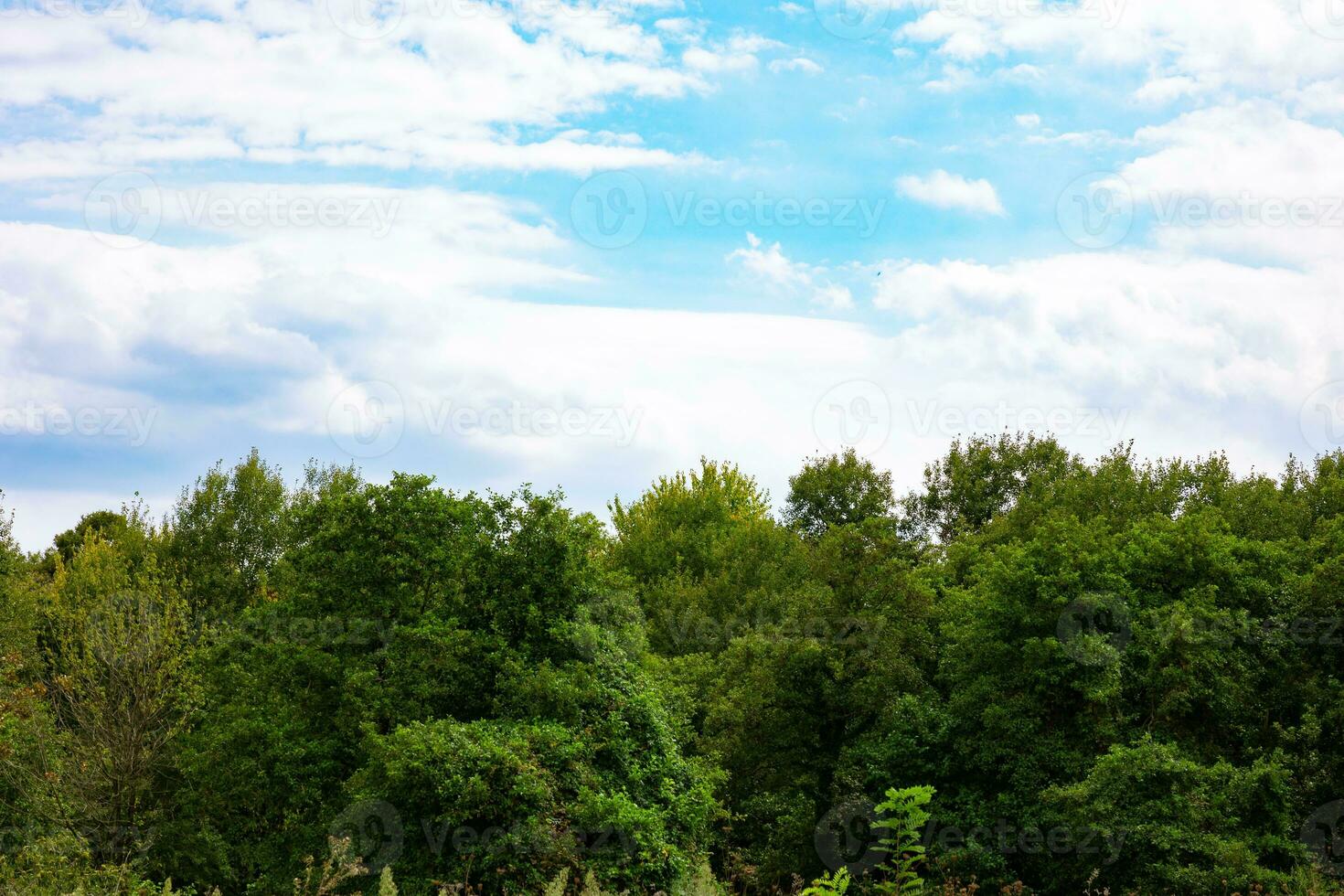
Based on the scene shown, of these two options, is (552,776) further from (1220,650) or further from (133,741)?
(1220,650)

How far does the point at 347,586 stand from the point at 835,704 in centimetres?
1460

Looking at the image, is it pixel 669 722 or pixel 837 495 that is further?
pixel 837 495

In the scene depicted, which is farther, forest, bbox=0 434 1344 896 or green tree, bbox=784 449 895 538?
green tree, bbox=784 449 895 538

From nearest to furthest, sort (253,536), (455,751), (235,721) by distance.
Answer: (455,751) < (235,721) < (253,536)

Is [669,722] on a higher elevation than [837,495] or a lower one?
lower

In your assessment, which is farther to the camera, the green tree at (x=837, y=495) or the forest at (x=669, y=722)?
the green tree at (x=837, y=495)

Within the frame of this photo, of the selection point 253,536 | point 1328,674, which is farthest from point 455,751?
point 253,536

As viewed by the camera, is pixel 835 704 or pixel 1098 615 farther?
pixel 835 704

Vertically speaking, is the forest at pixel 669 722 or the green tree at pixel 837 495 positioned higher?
the green tree at pixel 837 495

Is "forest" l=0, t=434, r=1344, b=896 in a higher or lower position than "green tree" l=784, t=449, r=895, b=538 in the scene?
lower

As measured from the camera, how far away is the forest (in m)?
22.0

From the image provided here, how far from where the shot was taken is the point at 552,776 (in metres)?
22.0

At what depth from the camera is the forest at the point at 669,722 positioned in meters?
22.0

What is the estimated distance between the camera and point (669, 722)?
2794cm
